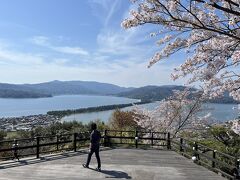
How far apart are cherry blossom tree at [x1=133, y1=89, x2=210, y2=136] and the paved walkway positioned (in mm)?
13938

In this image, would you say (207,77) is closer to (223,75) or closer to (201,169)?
(223,75)

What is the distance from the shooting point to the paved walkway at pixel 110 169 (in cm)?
1438

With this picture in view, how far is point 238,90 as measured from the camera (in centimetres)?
1324

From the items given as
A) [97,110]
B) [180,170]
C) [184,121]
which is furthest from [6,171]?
[97,110]

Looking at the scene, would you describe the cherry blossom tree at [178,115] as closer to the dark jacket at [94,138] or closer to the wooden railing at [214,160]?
the wooden railing at [214,160]

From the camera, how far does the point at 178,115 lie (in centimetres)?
3438

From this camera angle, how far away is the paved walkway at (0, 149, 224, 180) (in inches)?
566

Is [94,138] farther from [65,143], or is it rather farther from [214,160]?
[65,143]

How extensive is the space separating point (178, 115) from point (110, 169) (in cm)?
1929

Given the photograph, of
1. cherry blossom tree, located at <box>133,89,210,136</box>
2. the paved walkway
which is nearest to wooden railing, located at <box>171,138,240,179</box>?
the paved walkway

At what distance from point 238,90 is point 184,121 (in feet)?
69.6

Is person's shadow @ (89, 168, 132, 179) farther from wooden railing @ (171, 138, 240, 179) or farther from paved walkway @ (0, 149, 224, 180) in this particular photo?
wooden railing @ (171, 138, 240, 179)

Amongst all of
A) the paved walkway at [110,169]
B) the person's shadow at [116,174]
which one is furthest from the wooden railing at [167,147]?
the person's shadow at [116,174]

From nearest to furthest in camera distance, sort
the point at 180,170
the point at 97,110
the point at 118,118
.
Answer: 1. the point at 180,170
2. the point at 118,118
3. the point at 97,110
